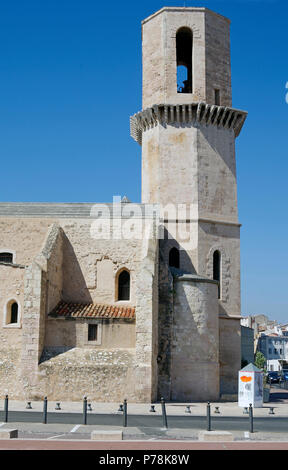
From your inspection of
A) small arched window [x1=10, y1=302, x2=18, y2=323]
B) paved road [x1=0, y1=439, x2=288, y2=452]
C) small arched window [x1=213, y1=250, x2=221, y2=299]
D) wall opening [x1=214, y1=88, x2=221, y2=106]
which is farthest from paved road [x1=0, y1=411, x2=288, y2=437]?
Answer: wall opening [x1=214, y1=88, x2=221, y2=106]

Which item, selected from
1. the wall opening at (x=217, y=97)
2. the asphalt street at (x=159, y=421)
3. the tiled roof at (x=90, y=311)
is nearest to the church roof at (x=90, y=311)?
the tiled roof at (x=90, y=311)

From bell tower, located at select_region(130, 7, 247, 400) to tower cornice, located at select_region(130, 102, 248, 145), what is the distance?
5 centimetres

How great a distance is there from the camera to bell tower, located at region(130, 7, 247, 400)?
28.3 m

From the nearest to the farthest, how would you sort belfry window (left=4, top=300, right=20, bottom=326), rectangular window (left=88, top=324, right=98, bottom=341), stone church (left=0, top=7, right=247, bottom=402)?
stone church (left=0, top=7, right=247, bottom=402)
rectangular window (left=88, top=324, right=98, bottom=341)
belfry window (left=4, top=300, right=20, bottom=326)

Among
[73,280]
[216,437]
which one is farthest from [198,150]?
[216,437]

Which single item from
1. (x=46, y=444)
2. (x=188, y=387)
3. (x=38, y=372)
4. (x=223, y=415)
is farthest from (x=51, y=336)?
(x=46, y=444)

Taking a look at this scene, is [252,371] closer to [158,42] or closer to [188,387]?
[188,387]

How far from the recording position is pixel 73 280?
26766 millimetres

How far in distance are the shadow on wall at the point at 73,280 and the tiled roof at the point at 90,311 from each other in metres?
0.65

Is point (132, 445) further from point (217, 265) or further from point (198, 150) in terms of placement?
point (198, 150)

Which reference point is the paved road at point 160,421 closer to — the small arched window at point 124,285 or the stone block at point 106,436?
the stone block at point 106,436

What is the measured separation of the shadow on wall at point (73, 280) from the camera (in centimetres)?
2659

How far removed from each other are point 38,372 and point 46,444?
10.9 meters

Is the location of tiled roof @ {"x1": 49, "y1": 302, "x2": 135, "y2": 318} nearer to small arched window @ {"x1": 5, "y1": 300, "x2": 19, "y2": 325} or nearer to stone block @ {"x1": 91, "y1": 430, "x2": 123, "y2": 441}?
small arched window @ {"x1": 5, "y1": 300, "x2": 19, "y2": 325}
